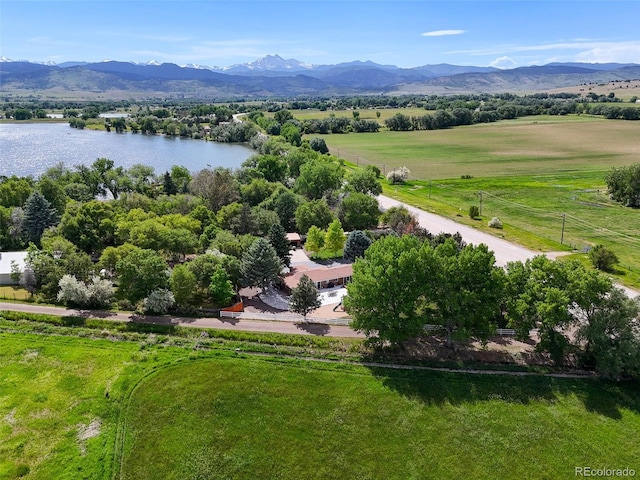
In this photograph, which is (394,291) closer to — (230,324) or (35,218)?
(230,324)

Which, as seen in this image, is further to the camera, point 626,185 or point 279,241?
point 626,185

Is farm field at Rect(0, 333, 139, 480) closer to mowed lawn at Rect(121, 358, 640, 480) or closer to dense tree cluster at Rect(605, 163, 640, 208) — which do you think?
mowed lawn at Rect(121, 358, 640, 480)

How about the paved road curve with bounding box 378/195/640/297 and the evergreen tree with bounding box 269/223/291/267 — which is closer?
the evergreen tree with bounding box 269/223/291/267

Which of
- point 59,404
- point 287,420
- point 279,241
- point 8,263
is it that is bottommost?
point 59,404

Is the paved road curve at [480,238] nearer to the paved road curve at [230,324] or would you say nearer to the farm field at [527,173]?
the farm field at [527,173]

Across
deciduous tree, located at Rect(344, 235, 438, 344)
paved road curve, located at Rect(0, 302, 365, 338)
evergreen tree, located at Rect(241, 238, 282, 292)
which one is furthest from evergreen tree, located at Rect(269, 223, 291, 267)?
deciduous tree, located at Rect(344, 235, 438, 344)

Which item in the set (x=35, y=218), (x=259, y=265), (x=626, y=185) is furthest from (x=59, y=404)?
(x=626, y=185)
